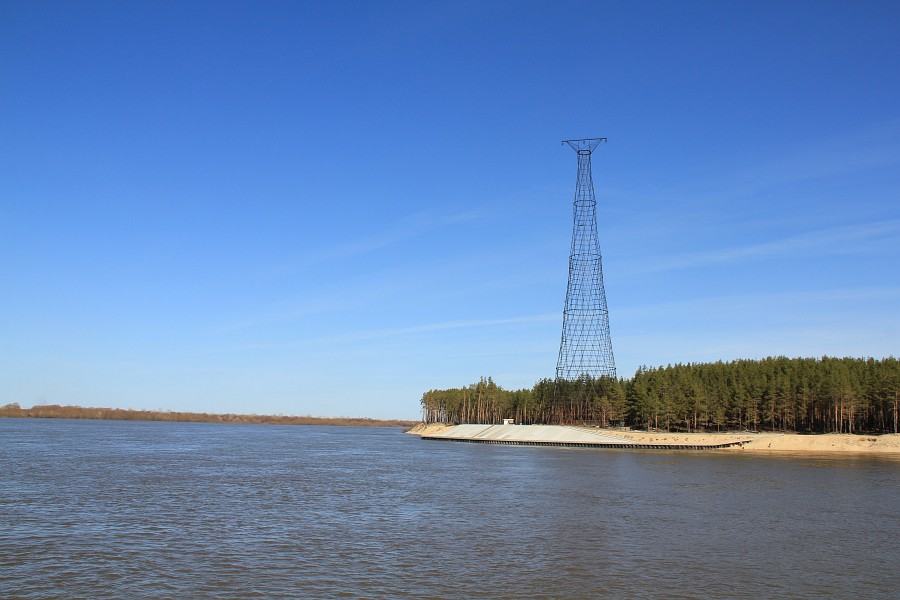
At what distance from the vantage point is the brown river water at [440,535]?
78.8ft

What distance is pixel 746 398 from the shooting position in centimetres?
13188

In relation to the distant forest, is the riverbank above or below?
below

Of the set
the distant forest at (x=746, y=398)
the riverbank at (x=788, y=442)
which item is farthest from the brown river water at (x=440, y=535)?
the distant forest at (x=746, y=398)

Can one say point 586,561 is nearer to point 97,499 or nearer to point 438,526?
point 438,526

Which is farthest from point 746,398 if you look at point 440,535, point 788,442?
point 440,535

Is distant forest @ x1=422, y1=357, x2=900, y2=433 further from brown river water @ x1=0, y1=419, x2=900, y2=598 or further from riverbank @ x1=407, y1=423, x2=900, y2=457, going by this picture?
brown river water @ x1=0, y1=419, x2=900, y2=598

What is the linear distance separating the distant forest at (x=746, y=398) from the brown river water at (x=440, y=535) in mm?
65492

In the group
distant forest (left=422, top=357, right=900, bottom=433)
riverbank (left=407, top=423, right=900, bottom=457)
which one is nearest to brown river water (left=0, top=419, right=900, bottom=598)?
riverbank (left=407, top=423, right=900, bottom=457)

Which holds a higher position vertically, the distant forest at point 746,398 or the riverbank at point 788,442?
the distant forest at point 746,398

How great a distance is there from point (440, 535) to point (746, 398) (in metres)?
112

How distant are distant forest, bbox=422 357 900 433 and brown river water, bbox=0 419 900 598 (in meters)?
65.5

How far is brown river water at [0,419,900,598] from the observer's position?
2403 centimetres

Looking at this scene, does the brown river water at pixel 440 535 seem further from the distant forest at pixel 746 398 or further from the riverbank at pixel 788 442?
the distant forest at pixel 746 398

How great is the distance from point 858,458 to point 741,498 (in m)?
56.7
